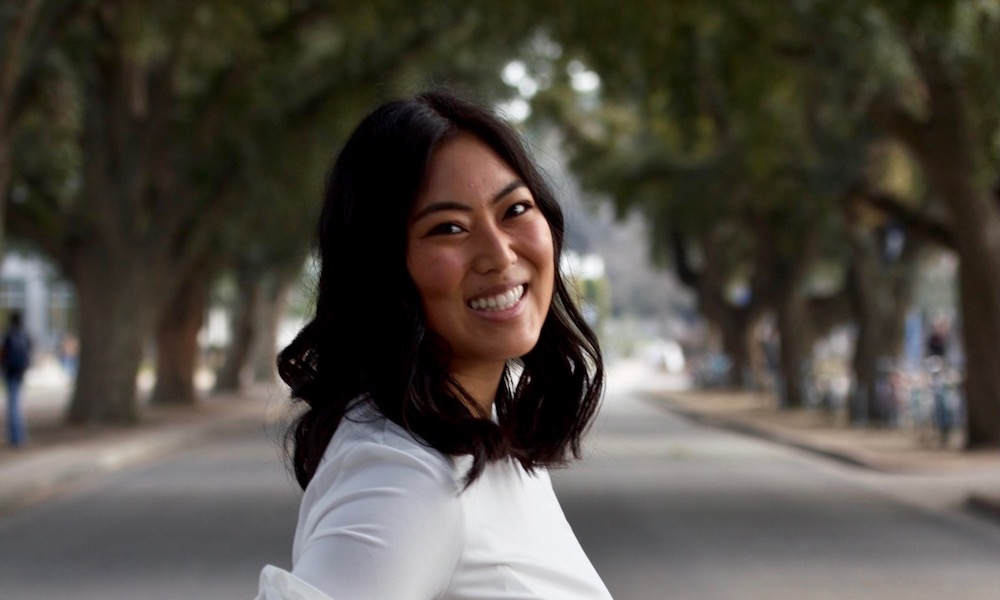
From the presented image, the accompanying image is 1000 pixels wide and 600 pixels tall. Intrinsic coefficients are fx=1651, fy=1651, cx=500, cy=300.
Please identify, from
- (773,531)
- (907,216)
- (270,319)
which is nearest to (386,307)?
(773,531)

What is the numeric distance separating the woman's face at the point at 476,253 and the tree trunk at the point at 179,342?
119 ft

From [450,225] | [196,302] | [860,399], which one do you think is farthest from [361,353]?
[196,302]

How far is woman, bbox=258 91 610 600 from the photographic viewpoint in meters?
1.75

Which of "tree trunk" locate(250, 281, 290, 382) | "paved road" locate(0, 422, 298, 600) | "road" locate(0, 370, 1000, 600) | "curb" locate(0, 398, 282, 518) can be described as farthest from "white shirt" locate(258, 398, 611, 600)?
"tree trunk" locate(250, 281, 290, 382)

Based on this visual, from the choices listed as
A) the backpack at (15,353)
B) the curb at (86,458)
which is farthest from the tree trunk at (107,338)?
the backpack at (15,353)

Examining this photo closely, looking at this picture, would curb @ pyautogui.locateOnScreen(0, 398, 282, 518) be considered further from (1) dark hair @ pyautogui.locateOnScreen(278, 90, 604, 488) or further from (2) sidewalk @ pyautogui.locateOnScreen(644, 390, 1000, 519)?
(1) dark hair @ pyautogui.locateOnScreen(278, 90, 604, 488)

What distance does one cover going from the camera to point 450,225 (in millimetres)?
1974

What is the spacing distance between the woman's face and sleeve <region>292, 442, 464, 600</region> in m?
0.28

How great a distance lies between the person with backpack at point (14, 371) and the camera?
23.6m

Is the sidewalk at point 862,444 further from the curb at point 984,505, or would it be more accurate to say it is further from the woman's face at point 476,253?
the woman's face at point 476,253

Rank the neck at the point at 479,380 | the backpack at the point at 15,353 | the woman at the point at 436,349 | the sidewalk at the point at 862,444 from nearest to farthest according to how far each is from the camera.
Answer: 1. the woman at the point at 436,349
2. the neck at the point at 479,380
3. the sidewalk at the point at 862,444
4. the backpack at the point at 15,353

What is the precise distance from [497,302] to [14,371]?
22885 mm

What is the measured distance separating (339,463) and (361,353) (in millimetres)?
320

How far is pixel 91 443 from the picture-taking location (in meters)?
23.9
